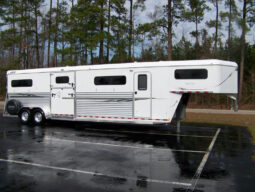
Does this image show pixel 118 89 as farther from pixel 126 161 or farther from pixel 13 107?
pixel 13 107

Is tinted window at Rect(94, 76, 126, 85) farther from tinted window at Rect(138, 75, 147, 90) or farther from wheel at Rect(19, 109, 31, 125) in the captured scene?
wheel at Rect(19, 109, 31, 125)

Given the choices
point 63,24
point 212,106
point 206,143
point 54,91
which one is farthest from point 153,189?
point 63,24

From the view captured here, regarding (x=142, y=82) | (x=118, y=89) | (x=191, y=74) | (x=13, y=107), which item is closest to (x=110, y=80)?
(x=118, y=89)

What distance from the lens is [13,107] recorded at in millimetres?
14398

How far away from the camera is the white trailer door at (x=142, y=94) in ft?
36.5

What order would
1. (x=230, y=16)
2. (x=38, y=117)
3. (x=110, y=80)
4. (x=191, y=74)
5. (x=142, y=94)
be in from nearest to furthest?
1. (x=191, y=74)
2. (x=142, y=94)
3. (x=110, y=80)
4. (x=38, y=117)
5. (x=230, y=16)

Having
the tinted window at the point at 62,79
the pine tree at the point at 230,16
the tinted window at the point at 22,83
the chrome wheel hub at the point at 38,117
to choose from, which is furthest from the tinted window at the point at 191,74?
the pine tree at the point at 230,16

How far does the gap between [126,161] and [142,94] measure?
4474 millimetres

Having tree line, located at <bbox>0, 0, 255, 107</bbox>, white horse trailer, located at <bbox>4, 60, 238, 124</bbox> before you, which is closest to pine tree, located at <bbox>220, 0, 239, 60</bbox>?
tree line, located at <bbox>0, 0, 255, 107</bbox>

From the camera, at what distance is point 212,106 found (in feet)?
81.9

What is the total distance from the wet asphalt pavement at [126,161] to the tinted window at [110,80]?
7.47 feet

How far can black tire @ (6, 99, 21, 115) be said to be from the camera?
14.4 metres

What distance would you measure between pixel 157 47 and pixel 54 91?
20.7 metres

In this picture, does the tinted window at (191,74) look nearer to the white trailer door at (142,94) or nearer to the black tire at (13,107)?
the white trailer door at (142,94)
